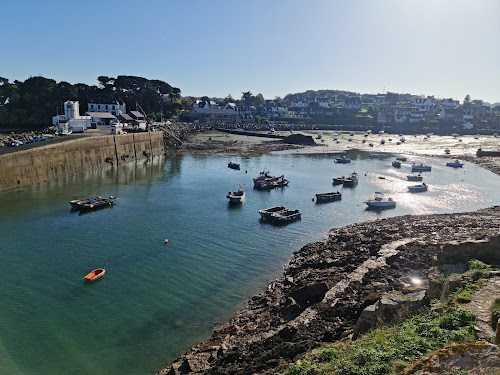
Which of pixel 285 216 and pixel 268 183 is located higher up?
pixel 268 183

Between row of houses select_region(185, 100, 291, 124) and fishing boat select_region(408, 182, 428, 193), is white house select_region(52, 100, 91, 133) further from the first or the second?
row of houses select_region(185, 100, 291, 124)

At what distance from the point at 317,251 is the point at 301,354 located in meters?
→ 13.4

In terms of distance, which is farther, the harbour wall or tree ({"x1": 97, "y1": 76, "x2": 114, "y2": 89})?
tree ({"x1": 97, "y1": 76, "x2": 114, "y2": 89})

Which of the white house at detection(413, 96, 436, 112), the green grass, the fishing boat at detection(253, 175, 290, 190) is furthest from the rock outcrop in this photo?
the white house at detection(413, 96, 436, 112)

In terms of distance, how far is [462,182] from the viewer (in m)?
54.7

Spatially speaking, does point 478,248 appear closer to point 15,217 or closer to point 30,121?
point 15,217

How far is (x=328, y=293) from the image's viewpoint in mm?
17719

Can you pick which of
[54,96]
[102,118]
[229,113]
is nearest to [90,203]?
[102,118]

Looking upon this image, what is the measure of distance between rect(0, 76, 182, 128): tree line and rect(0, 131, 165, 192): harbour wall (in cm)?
2854

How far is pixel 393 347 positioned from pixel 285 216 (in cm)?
2399

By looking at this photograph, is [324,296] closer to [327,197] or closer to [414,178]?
[327,197]

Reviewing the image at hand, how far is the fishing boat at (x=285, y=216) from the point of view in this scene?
34.0 meters

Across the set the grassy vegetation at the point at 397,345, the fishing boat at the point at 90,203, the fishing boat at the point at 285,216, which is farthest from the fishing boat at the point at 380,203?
the grassy vegetation at the point at 397,345

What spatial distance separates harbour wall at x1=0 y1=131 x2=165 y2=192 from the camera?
1626 inches
